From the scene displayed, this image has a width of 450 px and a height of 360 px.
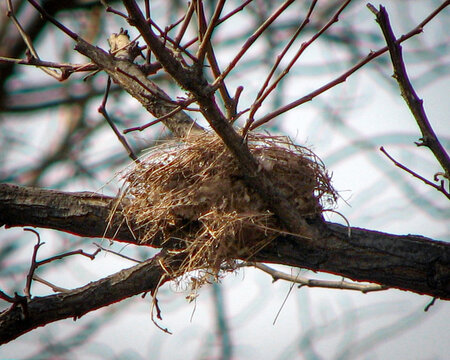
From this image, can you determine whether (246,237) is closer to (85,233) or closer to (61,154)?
(85,233)

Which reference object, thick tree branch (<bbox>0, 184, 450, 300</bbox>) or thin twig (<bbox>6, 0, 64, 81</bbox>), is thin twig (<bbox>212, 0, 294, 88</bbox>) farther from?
thin twig (<bbox>6, 0, 64, 81</bbox>)

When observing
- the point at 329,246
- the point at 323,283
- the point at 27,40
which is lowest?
the point at 329,246

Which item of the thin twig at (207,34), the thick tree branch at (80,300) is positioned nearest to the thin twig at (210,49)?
the thin twig at (207,34)

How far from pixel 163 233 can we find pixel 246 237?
0.34m

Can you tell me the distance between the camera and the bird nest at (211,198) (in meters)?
2.26

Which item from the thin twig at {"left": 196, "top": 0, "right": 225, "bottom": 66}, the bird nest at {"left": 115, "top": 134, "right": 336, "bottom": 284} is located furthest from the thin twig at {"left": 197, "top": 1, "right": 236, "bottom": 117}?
the bird nest at {"left": 115, "top": 134, "right": 336, "bottom": 284}

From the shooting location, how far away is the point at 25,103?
6121mm

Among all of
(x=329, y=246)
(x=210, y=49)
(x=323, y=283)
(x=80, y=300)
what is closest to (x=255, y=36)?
(x=210, y=49)

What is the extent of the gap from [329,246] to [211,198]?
1.65 ft

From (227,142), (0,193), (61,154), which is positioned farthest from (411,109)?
(61,154)

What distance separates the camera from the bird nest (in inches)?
89.1

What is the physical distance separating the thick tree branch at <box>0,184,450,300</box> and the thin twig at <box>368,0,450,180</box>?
1.10 feet

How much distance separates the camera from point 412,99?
7.24ft

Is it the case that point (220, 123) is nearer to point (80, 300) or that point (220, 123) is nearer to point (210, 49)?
point (210, 49)
